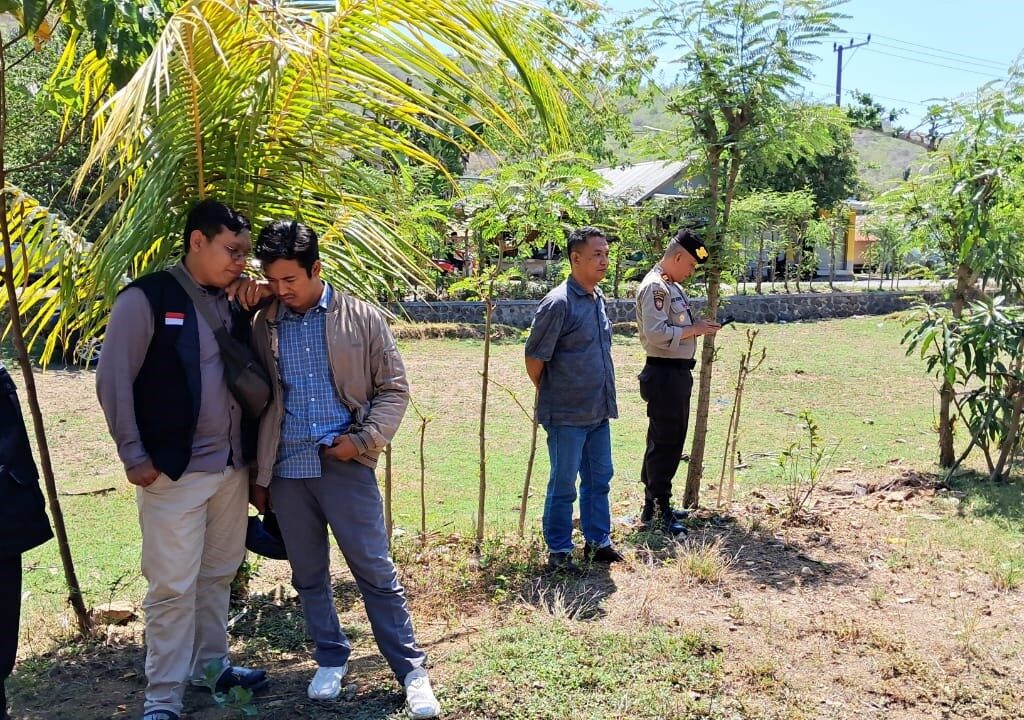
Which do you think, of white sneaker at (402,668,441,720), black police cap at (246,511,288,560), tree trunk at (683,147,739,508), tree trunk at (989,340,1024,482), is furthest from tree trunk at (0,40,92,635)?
tree trunk at (989,340,1024,482)

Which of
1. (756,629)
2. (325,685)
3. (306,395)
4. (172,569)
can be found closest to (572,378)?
(756,629)

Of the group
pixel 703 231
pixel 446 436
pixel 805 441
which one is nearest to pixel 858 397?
pixel 805 441

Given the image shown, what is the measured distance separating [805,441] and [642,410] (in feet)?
7.40

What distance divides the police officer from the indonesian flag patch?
2.98 metres

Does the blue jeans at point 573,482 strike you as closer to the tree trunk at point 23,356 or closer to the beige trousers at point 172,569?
the beige trousers at point 172,569

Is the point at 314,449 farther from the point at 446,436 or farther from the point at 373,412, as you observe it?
the point at 446,436

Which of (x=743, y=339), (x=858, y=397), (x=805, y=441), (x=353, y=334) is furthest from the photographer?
(x=743, y=339)

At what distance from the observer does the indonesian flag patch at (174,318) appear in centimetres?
331

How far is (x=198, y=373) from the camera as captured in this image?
3336 millimetres

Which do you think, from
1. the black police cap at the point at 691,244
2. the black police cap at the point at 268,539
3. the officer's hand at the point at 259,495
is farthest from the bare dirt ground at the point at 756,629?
the black police cap at the point at 691,244

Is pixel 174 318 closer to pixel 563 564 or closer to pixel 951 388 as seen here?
pixel 563 564

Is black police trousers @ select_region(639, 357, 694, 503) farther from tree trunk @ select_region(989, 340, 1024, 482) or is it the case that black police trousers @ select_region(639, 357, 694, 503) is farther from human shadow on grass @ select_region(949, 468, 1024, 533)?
tree trunk @ select_region(989, 340, 1024, 482)

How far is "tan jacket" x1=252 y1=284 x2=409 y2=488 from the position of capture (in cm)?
351

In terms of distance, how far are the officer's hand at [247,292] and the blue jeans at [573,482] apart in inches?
77.2
